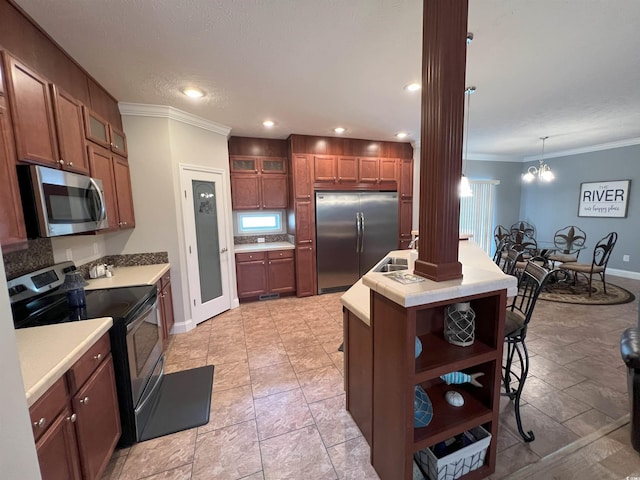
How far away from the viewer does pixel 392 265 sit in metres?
2.52

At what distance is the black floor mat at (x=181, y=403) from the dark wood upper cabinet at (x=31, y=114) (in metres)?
1.83

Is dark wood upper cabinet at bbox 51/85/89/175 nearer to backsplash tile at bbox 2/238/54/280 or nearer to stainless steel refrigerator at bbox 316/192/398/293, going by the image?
backsplash tile at bbox 2/238/54/280

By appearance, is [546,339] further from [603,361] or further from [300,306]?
[300,306]

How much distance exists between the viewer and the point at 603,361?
253 centimetres

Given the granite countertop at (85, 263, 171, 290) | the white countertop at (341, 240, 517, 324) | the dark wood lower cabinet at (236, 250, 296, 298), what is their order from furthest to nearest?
the dark wood lower cabinet at (236, 250, 296, 298)
the granite countertop at (85, 263, 171, 290)
the white countertop at (341, 240, 517, 324)

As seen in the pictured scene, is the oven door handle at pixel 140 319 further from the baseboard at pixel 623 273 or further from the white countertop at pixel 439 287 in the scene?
the baseboard at pixel 623 273

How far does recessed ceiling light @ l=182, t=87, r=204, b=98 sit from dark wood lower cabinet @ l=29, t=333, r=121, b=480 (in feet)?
7.26

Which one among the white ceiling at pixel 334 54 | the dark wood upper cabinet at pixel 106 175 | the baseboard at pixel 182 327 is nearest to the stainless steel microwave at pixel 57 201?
the dark wood upper cabinet at pixel 106 175

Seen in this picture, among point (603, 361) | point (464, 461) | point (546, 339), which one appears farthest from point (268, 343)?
point (603, 361)

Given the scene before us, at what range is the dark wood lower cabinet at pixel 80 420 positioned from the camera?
3.49 feet

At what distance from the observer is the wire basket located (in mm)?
1343

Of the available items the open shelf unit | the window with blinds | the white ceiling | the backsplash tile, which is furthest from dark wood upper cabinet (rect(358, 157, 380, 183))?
the backsplash tile

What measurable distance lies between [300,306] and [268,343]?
1.09 m

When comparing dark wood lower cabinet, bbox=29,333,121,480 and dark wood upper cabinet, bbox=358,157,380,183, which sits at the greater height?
dark wood upper cabinet, bbox=358,157,380,183
